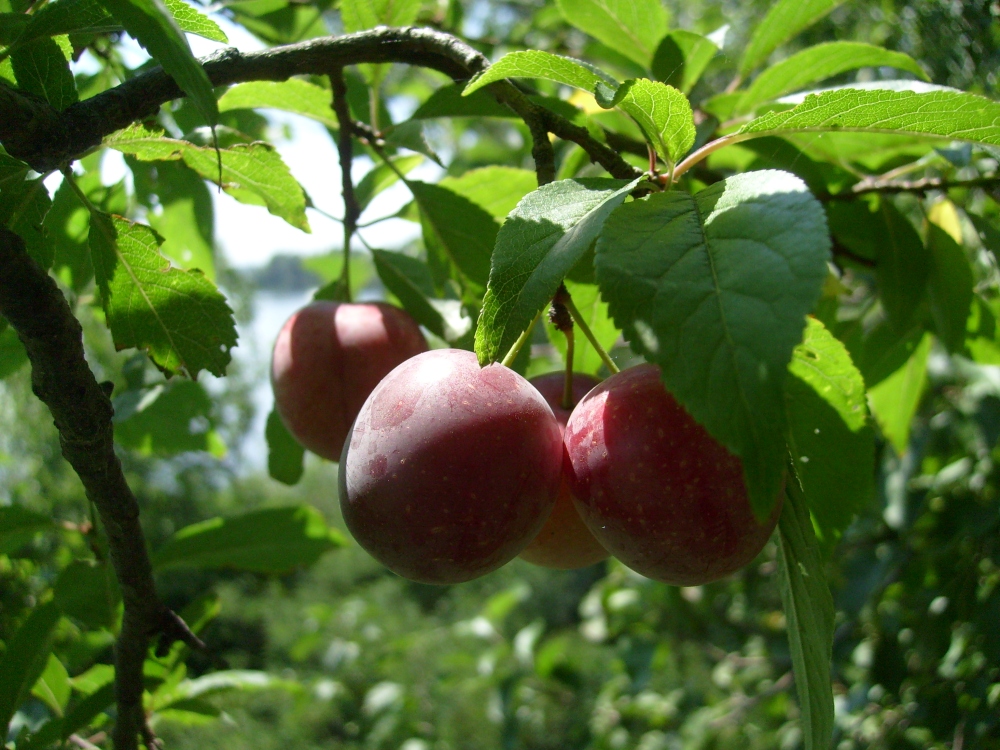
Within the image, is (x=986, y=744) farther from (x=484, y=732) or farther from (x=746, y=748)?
(x=484, y=732)

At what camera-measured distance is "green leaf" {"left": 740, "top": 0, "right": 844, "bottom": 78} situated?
82 cm

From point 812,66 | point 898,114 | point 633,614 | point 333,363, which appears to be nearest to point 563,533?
point 333,363

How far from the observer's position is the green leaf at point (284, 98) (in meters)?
0.66

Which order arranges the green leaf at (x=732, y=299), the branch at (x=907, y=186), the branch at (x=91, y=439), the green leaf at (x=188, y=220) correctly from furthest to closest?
the green leaf at (x=188, y=220), the branch at (x=907, y=186), the branch at (x=91, y=439), the green leaf at (x=732, y=299)

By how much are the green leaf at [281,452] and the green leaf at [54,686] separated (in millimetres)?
277

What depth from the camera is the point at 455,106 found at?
0.73 meters

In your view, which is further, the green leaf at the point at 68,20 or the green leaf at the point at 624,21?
the green leaf at the point at 624,21

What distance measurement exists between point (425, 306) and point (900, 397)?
641 mm

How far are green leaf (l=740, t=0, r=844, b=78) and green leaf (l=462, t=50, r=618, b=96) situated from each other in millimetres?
451

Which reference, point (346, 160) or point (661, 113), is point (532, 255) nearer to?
point (661, 113)

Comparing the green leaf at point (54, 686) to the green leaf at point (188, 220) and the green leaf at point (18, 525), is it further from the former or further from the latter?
the green leaf at point (188, 220)

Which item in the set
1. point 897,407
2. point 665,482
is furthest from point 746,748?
point 665,482

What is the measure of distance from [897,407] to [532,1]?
1508mm

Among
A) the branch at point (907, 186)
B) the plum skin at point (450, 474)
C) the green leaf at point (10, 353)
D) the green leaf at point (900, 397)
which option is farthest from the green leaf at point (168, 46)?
the green leaf at point (900, 397)
